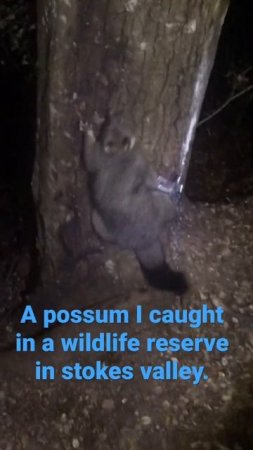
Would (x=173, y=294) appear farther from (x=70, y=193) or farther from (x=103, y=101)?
(x=103, y=101)

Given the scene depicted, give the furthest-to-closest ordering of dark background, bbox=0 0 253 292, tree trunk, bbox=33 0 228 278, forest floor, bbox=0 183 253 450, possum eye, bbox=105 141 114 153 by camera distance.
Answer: dark background, bbox=0 0 253 292 → forest floor, bbox=0 183 253 450 → possum eye, bbox=105 141 114 153 → tree trunk, bbox=33 0 228 278

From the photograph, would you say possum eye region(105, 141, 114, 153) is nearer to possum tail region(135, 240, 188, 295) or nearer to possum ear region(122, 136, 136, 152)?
possum ear region(122, 136, 136, 152)

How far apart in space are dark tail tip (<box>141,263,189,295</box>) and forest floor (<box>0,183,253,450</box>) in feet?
0.10

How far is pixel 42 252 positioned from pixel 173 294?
1.79 feet

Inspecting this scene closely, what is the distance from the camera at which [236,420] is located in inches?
72.6

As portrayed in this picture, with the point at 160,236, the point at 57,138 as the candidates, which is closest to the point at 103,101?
the point at 57,138

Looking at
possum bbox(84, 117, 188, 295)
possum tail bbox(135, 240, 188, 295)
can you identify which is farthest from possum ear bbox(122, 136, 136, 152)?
possum tail bbox(135, 240, 188, 295)

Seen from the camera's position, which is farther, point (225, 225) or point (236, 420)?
point (225, 225)

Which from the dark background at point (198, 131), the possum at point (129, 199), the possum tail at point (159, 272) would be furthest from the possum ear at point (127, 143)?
the dark background at point (198, 131)

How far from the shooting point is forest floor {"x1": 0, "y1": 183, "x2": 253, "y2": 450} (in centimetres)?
179

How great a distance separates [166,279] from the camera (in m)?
2.08

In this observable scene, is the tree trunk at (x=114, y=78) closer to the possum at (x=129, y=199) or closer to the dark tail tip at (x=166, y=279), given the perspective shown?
→ the possum at (x=129, y=199)

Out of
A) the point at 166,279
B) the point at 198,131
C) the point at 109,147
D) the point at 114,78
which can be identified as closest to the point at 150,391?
the point at 166,279

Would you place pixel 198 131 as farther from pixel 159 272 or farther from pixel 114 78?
pixel 114 78
